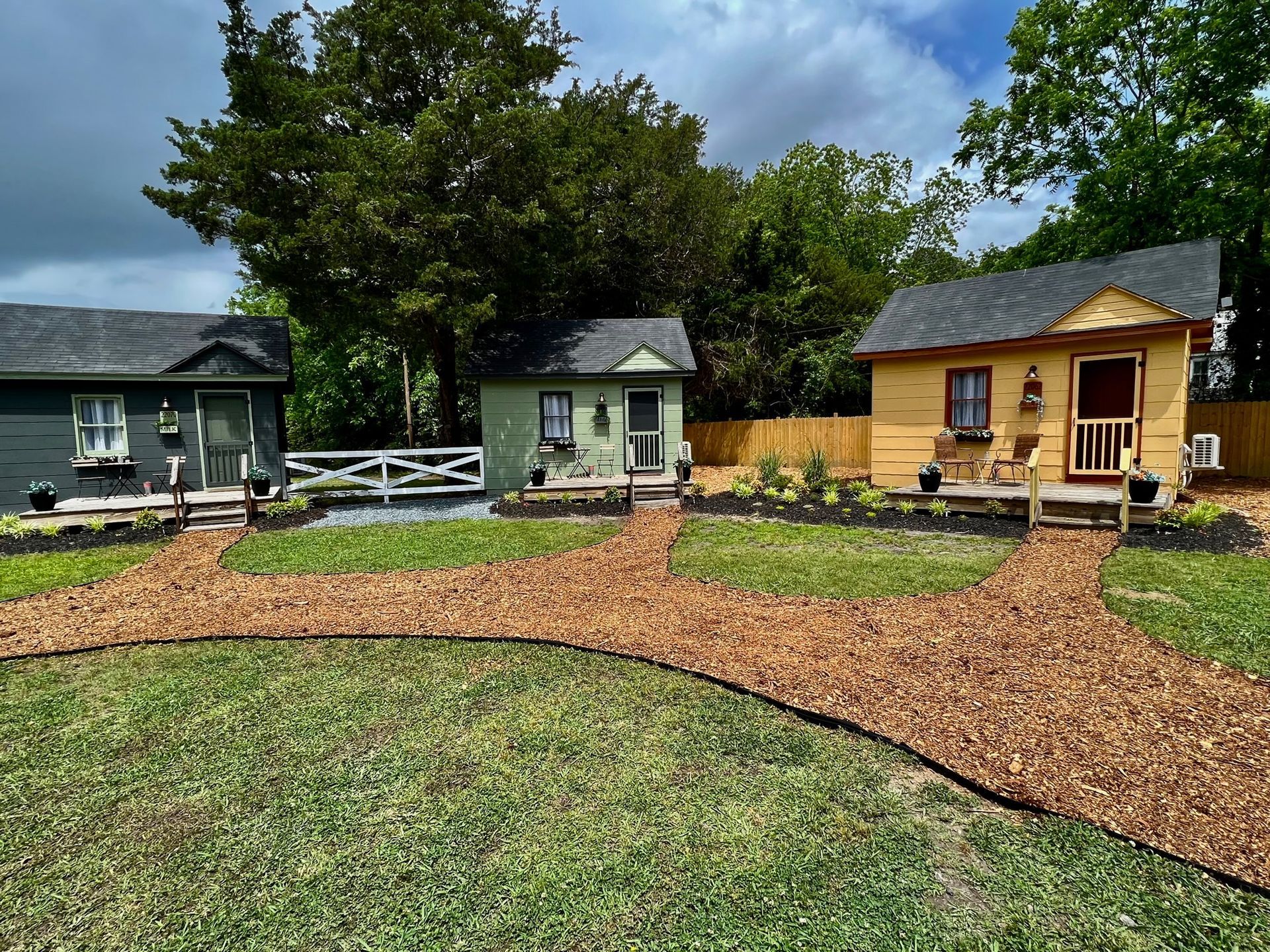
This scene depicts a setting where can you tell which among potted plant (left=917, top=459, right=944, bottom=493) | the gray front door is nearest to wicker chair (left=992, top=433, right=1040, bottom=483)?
potted plant (left=917, top=459, right=944, bottom=493)

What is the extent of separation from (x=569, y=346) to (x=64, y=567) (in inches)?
411

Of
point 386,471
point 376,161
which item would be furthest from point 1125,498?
point 376,161

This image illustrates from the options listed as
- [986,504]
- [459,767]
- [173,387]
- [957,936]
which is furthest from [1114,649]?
[173,387]

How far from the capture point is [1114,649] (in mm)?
4004

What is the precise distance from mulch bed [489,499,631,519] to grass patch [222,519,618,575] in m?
0.48

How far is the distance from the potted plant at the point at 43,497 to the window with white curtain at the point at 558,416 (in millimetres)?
9061

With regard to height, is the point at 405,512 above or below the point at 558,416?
below

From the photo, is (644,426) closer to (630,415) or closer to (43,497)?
(630,415)

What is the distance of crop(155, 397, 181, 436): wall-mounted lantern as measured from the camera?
38.5ft

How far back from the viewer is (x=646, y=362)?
45.3 ft

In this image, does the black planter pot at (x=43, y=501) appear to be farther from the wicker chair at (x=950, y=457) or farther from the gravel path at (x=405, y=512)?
the wicker chair at (x=950, y=457)

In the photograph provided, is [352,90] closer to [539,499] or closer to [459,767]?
[539,499]

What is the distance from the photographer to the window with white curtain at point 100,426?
1141cm

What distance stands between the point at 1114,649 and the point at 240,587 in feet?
26.3
